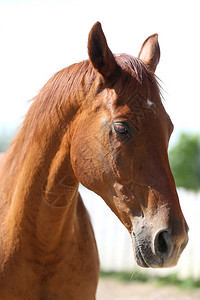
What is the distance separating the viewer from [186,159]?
2405 centimetres

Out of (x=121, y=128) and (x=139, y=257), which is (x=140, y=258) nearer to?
(x=139, y=257)

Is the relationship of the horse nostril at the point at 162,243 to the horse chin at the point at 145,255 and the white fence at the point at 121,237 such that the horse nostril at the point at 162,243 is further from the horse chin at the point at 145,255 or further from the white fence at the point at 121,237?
the white fence at the point at 121,237

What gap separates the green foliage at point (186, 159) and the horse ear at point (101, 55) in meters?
20.2

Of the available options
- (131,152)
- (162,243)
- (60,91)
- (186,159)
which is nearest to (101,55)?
(60,91)

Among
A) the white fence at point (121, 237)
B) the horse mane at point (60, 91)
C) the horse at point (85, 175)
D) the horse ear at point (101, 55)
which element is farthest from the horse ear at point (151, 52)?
the white fence at point (121, 237)

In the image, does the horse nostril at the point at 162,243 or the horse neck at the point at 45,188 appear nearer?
the horse nostril at the point at 162,243

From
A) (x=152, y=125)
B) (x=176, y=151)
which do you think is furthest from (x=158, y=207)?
(x=176, y=151)

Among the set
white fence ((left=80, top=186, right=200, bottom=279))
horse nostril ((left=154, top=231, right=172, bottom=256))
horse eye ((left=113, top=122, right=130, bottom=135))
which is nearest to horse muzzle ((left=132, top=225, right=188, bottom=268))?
horse nostril ((left=154, top=231, right=172, bottom=256))

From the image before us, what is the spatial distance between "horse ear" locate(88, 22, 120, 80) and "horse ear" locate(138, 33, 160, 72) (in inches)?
16.4

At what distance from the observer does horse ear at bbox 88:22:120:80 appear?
2.00 meters

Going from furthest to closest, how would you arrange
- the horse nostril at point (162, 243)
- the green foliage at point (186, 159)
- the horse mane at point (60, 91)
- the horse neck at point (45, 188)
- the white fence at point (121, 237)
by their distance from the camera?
1. the green foliage at point (186, 159)
2. the white fence at point (121, 237)
3. the horse neck at point (45, 188)
4. the horse mane at point (60, 91)
5. the horse nostril at point (162, 243)

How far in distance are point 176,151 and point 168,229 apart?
2299 cm

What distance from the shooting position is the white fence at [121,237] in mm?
7535

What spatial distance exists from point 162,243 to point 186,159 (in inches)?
903
